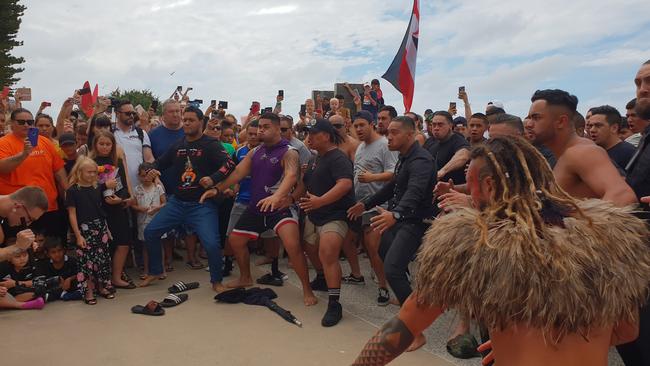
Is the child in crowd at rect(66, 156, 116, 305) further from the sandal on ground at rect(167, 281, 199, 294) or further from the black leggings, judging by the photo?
the black leggings

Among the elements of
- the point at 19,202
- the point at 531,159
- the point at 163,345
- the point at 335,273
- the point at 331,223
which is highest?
the point at 531,159

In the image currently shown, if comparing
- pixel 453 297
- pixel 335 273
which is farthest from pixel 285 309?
pixel 453 297

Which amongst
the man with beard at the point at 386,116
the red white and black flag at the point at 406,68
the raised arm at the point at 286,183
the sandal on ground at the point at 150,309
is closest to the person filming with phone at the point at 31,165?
Answer: the sandal on ground at the point at 150,309

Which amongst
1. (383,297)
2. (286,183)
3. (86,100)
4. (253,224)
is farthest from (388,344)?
(86,100)

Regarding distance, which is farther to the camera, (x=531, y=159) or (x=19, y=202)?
(x=19, y=202)

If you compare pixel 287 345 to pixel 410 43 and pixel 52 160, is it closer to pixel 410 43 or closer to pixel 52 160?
pixel 52 160

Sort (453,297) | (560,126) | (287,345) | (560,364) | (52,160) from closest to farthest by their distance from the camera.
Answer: (560,364) → (453,297) → (560,126) → (287,345) → (52,160)

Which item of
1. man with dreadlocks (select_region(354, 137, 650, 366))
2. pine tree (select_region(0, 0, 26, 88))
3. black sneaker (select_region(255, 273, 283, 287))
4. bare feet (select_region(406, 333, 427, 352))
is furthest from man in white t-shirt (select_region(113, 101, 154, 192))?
pine tree (select_region(0, 0, 26, 88))

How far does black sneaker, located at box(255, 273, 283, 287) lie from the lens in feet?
19.3

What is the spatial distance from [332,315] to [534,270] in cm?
337

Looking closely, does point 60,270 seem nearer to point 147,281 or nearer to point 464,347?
point 147,281

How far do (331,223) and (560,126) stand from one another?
8.47ft

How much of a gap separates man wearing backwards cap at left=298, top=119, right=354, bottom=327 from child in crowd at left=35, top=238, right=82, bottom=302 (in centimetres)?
272

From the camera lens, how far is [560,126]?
294cm
